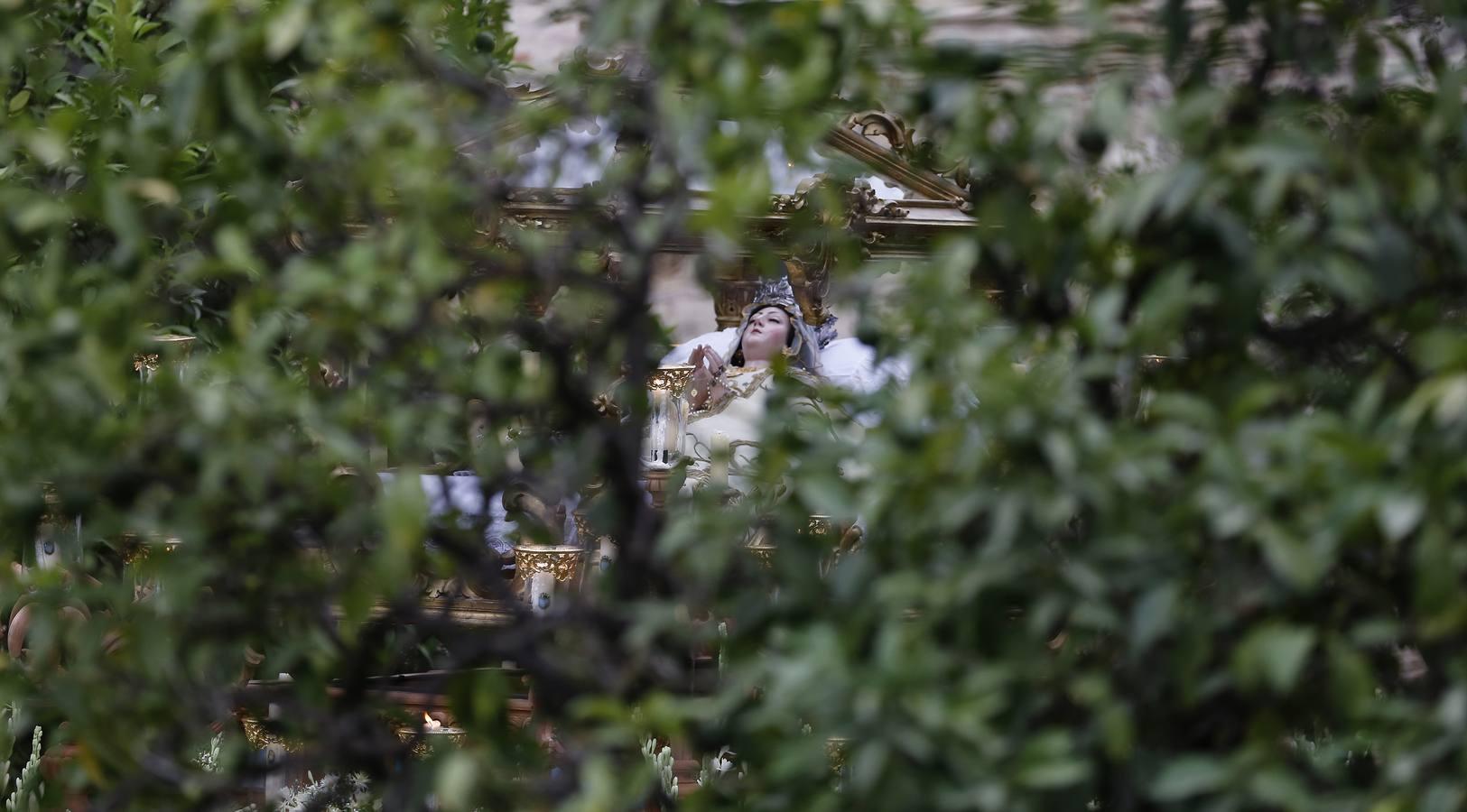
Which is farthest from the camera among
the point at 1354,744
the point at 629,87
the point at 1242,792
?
the point at 1354,744

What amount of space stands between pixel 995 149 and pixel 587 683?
1.58ft

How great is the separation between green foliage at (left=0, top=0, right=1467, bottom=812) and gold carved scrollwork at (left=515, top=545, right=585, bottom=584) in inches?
78.6

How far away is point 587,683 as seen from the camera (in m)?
1.25

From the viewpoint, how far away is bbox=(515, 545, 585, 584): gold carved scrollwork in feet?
11.2

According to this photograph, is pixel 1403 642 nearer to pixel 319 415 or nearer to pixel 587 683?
pixel 587 683

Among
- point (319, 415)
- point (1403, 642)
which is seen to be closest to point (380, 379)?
point (319, 415)

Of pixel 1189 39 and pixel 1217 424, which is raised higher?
pixel 1189 39

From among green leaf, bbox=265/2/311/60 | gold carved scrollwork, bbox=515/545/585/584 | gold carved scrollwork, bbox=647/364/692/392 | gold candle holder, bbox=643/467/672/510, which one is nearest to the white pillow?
gold carved scrollwork, bbox=647/364/692/392

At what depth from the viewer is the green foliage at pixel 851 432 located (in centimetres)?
107

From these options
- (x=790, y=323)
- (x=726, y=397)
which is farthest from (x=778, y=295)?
(x=726, y=397)

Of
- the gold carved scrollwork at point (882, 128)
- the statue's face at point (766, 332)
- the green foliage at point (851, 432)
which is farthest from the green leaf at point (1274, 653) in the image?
the statue's face at point (766, 332)

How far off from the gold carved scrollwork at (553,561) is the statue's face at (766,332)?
0.95 meters

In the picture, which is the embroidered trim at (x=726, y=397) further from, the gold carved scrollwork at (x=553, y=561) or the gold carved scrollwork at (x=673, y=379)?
the gold carved scrollwork at (x=553, y=561)

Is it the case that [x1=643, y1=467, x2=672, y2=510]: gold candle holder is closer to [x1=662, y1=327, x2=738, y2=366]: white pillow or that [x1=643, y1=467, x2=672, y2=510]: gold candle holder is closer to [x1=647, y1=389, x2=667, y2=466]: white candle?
[x1=647, y1=389, x2=667, y2=466]: white candle
